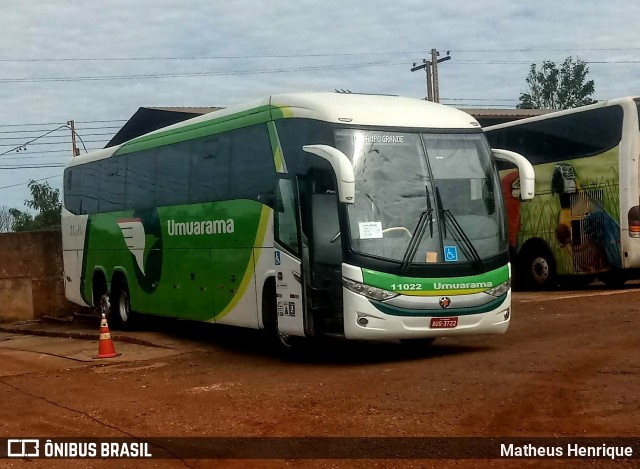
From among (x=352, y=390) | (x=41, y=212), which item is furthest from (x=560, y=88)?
(x=352, y=390)

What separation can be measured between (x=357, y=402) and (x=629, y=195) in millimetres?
11022

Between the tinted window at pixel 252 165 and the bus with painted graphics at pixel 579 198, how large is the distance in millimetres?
8164

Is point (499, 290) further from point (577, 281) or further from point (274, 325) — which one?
point (577, 281)

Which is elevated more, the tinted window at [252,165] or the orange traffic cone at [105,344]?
the tinted window at [252,165]

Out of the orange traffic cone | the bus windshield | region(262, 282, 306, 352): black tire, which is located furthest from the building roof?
the bus windshield

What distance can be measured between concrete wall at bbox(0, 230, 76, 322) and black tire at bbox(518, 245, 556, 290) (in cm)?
1047

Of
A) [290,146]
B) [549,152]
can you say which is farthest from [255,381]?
[549,152]

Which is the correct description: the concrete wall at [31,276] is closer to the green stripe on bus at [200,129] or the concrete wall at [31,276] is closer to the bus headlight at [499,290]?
the green stripe on bus at [200,129]

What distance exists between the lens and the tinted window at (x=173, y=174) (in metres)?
16.2

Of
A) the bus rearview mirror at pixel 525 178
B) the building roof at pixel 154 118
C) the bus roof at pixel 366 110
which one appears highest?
the building roof at pixel 154 118

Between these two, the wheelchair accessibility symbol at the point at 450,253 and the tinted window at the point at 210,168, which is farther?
the tinted window at the point at 210,168

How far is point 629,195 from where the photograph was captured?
1892 cm

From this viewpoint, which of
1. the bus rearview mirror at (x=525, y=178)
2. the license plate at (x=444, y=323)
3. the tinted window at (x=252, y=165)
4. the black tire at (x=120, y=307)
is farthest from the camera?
the black tire at (x=120, y=307)

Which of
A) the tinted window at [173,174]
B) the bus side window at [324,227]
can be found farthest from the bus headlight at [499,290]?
the tinted window at [173,174]
